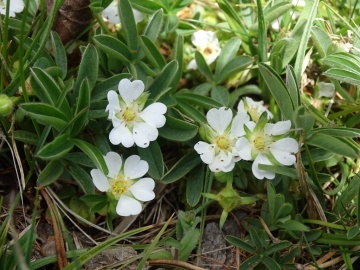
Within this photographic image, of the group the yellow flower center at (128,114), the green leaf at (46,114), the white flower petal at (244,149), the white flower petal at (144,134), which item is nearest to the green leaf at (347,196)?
the white flower petal at (244,149)

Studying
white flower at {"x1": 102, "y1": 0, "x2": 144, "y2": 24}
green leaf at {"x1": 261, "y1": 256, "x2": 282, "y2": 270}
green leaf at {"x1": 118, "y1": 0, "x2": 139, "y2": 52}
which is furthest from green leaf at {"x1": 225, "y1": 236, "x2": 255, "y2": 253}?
white flower at {"x1": 102, "y1": 0, "x2": 144, "y2": 24}

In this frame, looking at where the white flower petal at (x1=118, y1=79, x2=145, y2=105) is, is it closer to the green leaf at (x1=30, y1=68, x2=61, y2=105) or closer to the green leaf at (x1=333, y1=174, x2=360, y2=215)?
the green leaf at (x1=30, y1=68, x2=61, y2=105)

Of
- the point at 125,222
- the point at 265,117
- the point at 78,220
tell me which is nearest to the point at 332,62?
the point at 265,117

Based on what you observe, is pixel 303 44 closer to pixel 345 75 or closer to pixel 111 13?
pixel 345 75

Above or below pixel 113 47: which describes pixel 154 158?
below

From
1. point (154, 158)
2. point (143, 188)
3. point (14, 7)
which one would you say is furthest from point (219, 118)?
point (14, 7)

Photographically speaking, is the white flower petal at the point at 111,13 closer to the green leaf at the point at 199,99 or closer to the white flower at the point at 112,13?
the white flower at the point at 112,13

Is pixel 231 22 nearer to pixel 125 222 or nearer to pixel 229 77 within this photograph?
pixel 229 77
